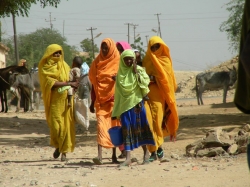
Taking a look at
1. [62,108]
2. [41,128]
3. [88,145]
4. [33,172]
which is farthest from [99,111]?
[41,128]

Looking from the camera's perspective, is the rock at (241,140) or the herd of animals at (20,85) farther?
the herd of animals at (20,85)

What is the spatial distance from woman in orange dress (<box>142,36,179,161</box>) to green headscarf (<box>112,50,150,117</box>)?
60 cm

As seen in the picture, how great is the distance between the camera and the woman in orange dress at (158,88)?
31.2 ft

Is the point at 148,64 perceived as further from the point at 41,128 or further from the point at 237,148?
the point at 41,128

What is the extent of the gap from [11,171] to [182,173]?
8.47ft

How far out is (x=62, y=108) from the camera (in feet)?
32.3

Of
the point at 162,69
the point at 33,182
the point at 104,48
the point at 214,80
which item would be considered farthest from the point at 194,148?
the point at 214,80

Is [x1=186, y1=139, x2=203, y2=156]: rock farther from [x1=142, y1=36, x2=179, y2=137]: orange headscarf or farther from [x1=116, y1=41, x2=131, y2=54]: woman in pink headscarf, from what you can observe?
[x1=116, y1=41, x2=131, y2=54]: woman in pink headscarf

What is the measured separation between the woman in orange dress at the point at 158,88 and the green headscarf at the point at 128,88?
23.6 inches

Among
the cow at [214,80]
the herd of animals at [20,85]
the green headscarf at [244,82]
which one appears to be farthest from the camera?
the cow at [214,80]

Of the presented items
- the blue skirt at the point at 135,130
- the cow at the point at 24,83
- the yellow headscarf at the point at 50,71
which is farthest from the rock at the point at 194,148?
the cow at the point at 24,83

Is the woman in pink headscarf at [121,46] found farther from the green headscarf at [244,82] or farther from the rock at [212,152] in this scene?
the green headscarf at [244,82]

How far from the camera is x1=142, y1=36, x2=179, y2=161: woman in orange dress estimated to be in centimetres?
950

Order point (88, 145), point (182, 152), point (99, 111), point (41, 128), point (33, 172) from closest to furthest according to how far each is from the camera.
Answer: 1. point (33, 172)
2. point (99, 111)
3. point (182, 152)
4. point (88, 145)
5. point (41, 128)
